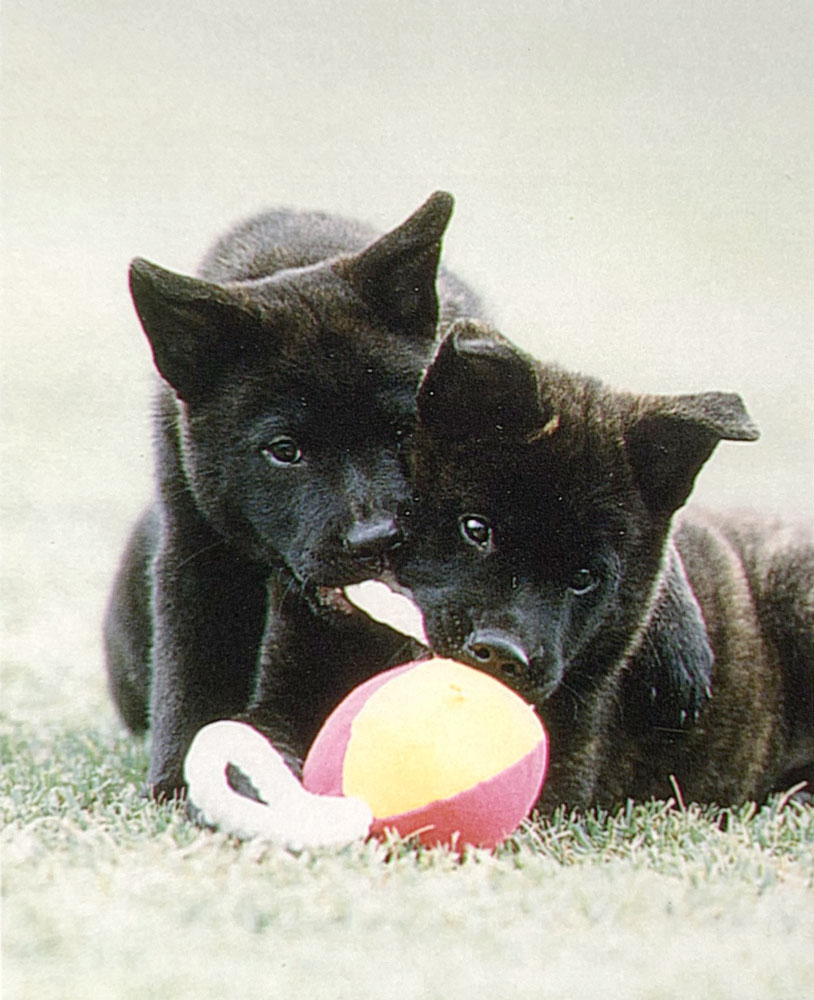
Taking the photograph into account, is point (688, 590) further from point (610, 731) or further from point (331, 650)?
point (331, 650)

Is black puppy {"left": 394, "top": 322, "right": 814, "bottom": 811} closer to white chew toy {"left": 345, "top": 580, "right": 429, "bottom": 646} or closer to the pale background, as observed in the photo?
white chew toy {"left": 345, "top": 580, "right": 429, "bottom": 646}

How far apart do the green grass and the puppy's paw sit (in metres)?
0.04

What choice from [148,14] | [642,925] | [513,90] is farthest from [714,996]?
[148,14]

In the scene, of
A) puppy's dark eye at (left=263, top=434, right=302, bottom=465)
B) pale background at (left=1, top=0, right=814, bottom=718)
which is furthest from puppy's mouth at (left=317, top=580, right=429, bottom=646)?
pale background at (left=1, top=0, right=814, bottom=718)

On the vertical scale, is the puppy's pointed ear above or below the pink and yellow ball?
above

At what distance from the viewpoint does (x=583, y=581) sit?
328 cm

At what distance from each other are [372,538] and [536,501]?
368 mm

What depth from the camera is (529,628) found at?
314 centimetres

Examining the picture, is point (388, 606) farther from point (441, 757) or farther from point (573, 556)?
point (441, 757)

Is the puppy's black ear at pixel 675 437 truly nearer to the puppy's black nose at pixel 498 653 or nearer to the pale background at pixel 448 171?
the pale background at pixel 448 171

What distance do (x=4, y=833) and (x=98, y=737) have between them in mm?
1077

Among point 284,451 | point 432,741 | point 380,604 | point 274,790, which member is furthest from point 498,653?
point 284,451

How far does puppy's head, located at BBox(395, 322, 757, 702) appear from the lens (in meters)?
3.19

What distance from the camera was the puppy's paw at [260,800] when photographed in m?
2.89
